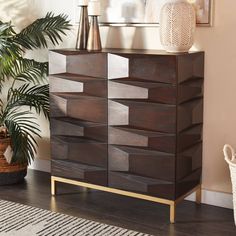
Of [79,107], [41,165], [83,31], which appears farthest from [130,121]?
[41,165]

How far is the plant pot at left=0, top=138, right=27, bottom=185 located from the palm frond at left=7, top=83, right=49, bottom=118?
26 centimetres

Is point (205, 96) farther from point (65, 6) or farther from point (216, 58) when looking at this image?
point (65, 6)

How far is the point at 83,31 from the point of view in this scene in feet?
10.8

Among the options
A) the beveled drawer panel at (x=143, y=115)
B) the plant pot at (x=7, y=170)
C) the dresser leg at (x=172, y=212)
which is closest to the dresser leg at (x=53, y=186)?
the plant pot at (x=7, y=170)

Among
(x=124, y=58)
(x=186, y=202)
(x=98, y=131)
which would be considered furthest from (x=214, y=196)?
(x=124, y=58)

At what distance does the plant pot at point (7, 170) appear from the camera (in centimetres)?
359

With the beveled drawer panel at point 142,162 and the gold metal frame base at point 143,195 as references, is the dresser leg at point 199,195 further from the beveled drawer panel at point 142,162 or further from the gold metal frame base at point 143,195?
the beveled drawer panel at point 142,162

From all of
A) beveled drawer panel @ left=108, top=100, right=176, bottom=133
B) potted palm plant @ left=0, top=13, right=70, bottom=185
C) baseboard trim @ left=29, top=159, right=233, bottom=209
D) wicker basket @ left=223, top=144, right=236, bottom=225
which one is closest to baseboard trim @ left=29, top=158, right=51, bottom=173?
potted palm plant @ left=0, top=13, right=70, bottom=185

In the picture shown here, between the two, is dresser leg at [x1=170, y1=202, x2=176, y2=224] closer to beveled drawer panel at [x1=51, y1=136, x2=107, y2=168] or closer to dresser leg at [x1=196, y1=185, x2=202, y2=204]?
dresser leg at [x1=196, y1=185, x2=202, y2=204]

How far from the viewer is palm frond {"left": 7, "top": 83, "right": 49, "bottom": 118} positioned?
11.6 feet

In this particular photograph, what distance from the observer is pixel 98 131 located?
3145mm

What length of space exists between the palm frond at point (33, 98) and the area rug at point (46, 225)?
0.76 metres

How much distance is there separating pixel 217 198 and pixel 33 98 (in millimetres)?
1396

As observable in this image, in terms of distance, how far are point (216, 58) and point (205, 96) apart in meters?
0.25
